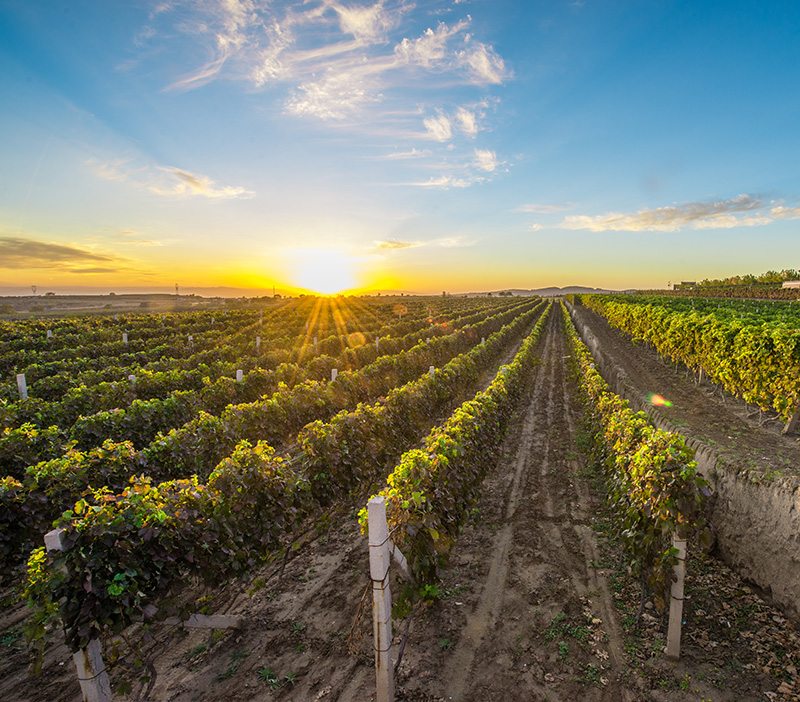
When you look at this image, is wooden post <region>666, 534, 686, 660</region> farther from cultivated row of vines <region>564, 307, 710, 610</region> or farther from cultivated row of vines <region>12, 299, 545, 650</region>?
cultivated row of vines <region>12, 299, 545, 650</region>

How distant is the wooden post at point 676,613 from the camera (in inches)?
178

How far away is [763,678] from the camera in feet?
13.8

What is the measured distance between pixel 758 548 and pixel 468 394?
11776mm

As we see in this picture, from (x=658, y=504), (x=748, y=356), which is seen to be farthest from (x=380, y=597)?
(x=748, y=356)

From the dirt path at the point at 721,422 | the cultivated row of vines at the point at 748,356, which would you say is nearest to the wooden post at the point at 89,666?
the dirt path at the point at 721,422

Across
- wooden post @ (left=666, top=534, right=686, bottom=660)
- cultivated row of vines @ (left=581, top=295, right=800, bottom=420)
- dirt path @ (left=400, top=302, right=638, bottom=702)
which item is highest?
cultivated row of vines @ (left=581, top=295, right=800, bottom=420)

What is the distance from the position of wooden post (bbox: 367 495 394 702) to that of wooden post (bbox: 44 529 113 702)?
242 cm

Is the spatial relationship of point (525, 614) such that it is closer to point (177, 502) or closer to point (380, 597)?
point (380, 597)

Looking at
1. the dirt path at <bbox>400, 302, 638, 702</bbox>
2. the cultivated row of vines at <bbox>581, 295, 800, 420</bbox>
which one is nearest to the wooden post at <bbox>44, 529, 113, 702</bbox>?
the dirt path at <bbox>400, 302, 638, 702</bbox>

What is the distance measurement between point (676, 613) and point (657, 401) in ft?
35.3

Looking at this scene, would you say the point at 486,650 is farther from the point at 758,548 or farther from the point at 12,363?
the point at 12,363

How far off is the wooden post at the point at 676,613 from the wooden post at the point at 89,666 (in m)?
5.80

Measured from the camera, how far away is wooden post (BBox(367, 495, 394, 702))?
149 inches

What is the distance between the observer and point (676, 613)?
14.9 feet
